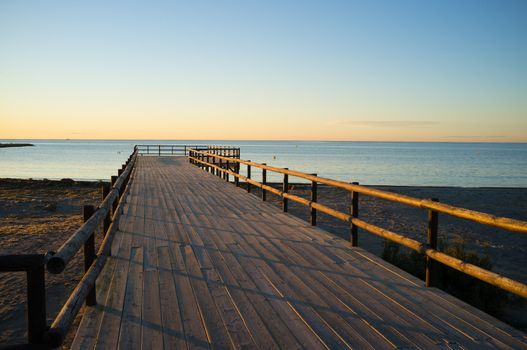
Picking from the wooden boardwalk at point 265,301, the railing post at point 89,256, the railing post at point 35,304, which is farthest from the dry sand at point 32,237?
the railing post at point 35,304

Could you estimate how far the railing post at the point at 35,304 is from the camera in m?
2.41

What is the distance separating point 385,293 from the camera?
14.7 ft

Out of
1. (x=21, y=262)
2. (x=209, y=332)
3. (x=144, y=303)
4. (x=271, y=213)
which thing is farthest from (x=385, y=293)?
(x=271, y=213)

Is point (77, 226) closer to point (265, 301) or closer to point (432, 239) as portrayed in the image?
point (265, 301)

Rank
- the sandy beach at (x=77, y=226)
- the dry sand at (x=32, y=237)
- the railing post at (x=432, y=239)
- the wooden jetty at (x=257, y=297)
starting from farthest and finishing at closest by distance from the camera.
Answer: the sandy beach at (x=77, y=226) → the dry sand at (x=32, y=237) → the railing post at (x=432, y=239) → the wooden jetty at (x=257, y=297)

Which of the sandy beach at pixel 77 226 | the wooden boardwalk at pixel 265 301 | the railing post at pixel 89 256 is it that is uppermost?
the railing post at pixel 89 256

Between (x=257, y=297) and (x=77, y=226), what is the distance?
1075 centimetres

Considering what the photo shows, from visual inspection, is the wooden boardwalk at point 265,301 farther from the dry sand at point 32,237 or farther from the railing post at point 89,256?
the dry sand at point 32,237

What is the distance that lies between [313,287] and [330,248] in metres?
1.92

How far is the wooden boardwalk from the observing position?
3395mm

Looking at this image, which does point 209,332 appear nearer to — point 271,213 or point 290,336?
point 290,336

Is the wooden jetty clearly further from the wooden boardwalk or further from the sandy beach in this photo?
the sandy beach

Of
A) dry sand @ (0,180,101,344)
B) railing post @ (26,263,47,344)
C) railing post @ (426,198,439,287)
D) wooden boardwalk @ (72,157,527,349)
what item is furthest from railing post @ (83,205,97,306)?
railing post @ (426,198,439,287)

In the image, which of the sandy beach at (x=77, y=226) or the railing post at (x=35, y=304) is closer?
the railing post at (x=35, y=304)
